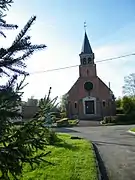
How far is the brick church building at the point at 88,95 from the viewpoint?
51.2 m

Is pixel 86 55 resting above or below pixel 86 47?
below

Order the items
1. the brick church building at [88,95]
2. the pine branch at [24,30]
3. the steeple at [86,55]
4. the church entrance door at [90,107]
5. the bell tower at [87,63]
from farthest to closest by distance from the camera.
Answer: the bell tower at [87,63]
the steeple at [86,55]
the church entrance door at [90,107]
the brick church building at [88,95]
the pine branch at [24,30]

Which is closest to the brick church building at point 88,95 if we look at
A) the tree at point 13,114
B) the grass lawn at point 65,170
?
the grass lawn at point 65,170

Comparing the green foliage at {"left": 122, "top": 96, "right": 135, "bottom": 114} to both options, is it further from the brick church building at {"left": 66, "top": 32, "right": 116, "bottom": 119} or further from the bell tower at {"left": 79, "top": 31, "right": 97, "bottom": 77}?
the bell tower at {"left": 79, "top": 31, "right": 97, "bottom": 77}

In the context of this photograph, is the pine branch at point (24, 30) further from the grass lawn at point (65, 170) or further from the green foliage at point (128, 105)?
the green foliage at point (128, 105)

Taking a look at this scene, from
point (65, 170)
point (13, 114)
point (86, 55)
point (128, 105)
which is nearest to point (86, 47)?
point (86, 55)

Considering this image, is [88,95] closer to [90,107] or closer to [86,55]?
[90,107]

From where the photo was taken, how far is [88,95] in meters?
51.9

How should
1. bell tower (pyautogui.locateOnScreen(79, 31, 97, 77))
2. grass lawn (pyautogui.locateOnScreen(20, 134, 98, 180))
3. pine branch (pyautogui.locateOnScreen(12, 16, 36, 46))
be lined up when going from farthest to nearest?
bell tower (pyautogui.locateOnScreen(79, 31, 97, 77)) < grass lawn (pyautogui.locateOnScreen(20, 134, 98, 180)) < pine branch (pyautogui.locateOnScreen(12, 16, 36, 46))

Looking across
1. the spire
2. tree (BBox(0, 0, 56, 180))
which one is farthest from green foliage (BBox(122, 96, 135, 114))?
tree (BBox(0, 0, 56, 180))

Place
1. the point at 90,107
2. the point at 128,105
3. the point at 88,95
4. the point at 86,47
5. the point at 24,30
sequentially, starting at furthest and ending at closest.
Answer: the point at 86,47 < the point at 88,95 < the point at 90,107 < the point at 128,105 < the point at 24,30

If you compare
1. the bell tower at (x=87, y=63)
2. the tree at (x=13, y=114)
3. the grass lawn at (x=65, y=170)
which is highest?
the bell tower at (x=87, y=63)

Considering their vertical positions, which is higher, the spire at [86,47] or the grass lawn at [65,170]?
the spire at [86,47]

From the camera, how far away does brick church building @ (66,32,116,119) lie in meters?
51.2
